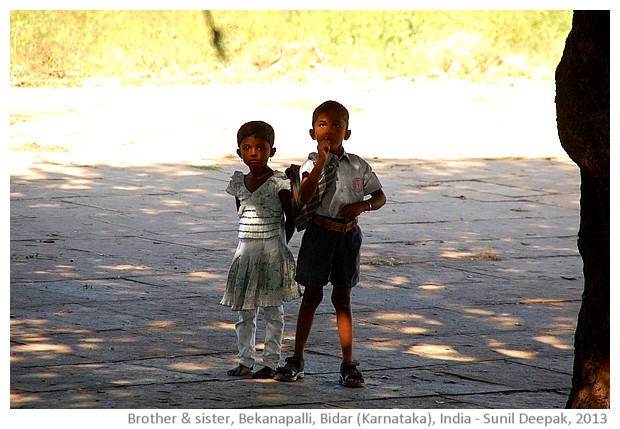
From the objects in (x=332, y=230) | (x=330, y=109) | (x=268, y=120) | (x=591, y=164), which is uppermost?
(x=268, y=120)

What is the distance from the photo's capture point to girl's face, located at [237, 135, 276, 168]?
577 centimetres

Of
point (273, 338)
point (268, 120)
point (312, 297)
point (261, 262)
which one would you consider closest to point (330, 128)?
point (261, 262)

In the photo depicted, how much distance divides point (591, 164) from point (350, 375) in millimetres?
1633

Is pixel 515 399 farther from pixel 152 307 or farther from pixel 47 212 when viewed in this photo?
pixel 47 212

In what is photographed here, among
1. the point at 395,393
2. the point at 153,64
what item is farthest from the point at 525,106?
the point at 395,393

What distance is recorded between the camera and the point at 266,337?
584 cm

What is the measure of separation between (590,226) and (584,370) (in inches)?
24.2

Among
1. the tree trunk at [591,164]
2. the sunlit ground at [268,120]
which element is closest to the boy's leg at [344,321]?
the tree trunk at [591,164]

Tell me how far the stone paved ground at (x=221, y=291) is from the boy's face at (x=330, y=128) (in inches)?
45.6

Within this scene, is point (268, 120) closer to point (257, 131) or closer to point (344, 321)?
point (257, 131)

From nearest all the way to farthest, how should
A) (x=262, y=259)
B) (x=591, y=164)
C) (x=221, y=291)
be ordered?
(x=591, y=164) < (x=262, y=259) < (x=221, y=291)

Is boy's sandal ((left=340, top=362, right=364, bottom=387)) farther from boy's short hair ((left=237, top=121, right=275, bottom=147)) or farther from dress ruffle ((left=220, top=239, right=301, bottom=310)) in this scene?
boy's short hair ((left=237, top=121, right=275, bottom=147))

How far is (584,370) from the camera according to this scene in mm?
5035

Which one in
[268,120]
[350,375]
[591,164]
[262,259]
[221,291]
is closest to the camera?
[591,164]
